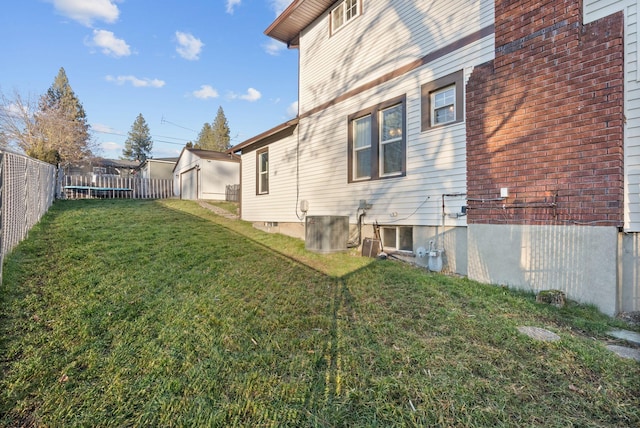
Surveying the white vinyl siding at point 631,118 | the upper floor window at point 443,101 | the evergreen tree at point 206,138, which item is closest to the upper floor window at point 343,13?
the upper floor window at point 443,101

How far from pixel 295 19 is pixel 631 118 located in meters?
8.50

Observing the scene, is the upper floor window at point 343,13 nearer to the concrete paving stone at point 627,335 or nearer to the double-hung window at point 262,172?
the double-hung window at point 262,172

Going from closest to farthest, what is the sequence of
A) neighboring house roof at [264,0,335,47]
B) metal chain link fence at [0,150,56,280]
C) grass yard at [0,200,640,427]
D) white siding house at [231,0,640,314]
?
grass yard at [0,200,640,427] → metal chain link fence at [0,150,56,280] → white siding house at [231,0,640,314] → neighboring house roof at [264,0,335,47]

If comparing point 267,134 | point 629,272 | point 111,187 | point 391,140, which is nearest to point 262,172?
point 267,134

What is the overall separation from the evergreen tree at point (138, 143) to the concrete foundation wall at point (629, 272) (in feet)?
196

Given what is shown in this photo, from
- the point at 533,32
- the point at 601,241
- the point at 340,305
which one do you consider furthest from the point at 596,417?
the point at 533,32

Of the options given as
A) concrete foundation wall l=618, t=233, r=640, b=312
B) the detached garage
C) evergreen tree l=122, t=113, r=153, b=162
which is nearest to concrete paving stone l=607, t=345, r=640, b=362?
concrete foundation wall l=618, t=233, r=640, b=312

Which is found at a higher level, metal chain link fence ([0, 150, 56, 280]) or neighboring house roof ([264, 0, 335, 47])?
neighboring house roof ([264, 0, 335, 47])

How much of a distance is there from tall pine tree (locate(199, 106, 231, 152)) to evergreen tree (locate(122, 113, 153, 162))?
27.8 feet

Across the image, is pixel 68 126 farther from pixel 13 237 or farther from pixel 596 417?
pixel 596 417

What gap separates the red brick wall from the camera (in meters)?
3.81

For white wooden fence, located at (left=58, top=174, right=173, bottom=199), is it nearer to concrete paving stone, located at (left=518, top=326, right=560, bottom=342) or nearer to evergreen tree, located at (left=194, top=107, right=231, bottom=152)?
concrete paving stone, located at (left=518, top=326, right=560, bottom=342)

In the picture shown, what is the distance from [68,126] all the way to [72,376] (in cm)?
3117

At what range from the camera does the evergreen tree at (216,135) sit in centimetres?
5241
